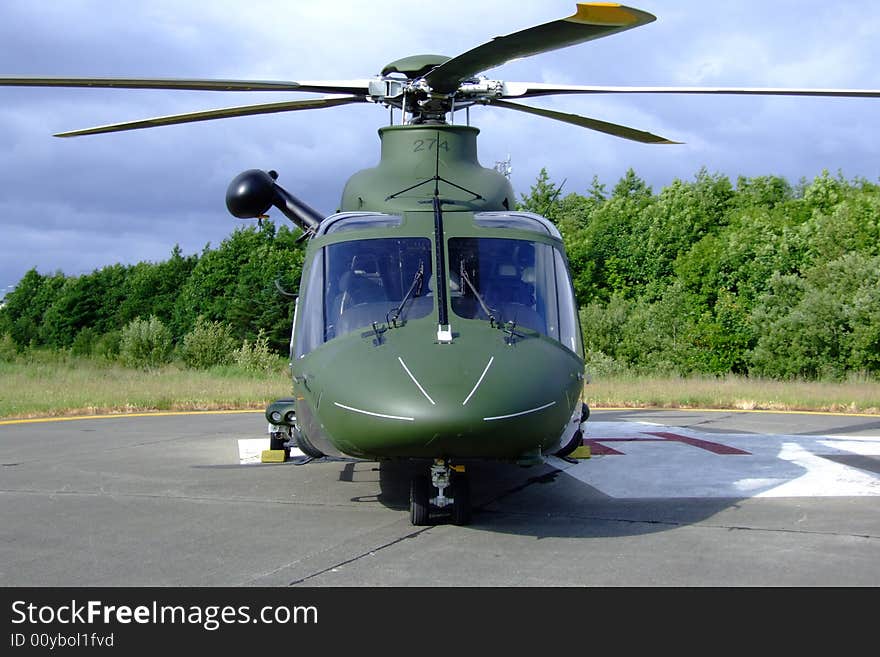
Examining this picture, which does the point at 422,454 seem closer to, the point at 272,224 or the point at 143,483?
the point at 143,483

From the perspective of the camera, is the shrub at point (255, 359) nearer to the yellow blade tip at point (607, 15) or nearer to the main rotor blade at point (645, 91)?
the main rotor blade at point (645, 91)

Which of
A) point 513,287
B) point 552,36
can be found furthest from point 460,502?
point 552,36

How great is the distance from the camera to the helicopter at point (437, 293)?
5.54m

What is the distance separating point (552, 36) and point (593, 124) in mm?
3735

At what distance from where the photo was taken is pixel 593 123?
9.38 metres

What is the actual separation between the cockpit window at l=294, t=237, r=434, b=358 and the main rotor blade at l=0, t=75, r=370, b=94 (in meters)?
2.04

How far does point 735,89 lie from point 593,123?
1696 millimetres

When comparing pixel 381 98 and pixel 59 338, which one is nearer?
pixel 381 98

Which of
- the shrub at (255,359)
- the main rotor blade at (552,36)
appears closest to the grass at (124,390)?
the shrub at (255,359)

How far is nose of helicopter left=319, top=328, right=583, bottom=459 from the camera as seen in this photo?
5.43 metres

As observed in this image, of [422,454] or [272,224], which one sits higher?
[272,224]

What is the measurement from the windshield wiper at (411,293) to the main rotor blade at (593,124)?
122 inches
